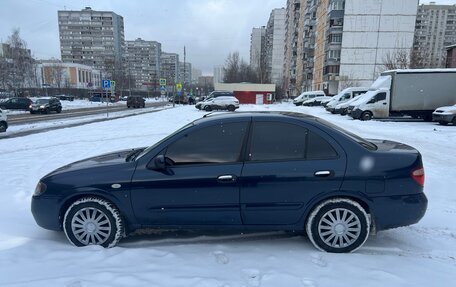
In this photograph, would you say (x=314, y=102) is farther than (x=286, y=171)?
Yes

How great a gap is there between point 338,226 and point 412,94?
19.1 metres

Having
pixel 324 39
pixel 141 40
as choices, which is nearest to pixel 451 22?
pixel 324 39

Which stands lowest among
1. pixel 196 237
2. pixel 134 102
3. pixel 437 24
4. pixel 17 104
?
pixel 196 237

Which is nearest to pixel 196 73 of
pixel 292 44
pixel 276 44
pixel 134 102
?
pixel 276 44

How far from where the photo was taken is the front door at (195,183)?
11.1ft

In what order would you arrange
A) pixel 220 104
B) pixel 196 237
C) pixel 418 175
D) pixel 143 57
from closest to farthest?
pixel 418 175, pixel 196 237, pixel 220 104, pixel 143 57

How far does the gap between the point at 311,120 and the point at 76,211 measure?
299 cm

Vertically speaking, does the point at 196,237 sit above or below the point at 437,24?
below

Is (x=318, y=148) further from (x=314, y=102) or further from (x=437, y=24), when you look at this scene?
(x=437, y=24)

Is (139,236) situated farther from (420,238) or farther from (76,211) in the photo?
(420,238)

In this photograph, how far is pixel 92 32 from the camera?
10875 cm

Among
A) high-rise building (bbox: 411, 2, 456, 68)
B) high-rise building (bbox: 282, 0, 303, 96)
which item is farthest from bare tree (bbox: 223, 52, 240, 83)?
high-rise building (bbox: 411, 2, 456, 68)

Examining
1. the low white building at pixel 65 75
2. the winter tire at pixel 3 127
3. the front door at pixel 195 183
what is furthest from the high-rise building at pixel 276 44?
the front door at pixel 195 183

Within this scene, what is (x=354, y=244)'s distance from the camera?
11.4 ft
